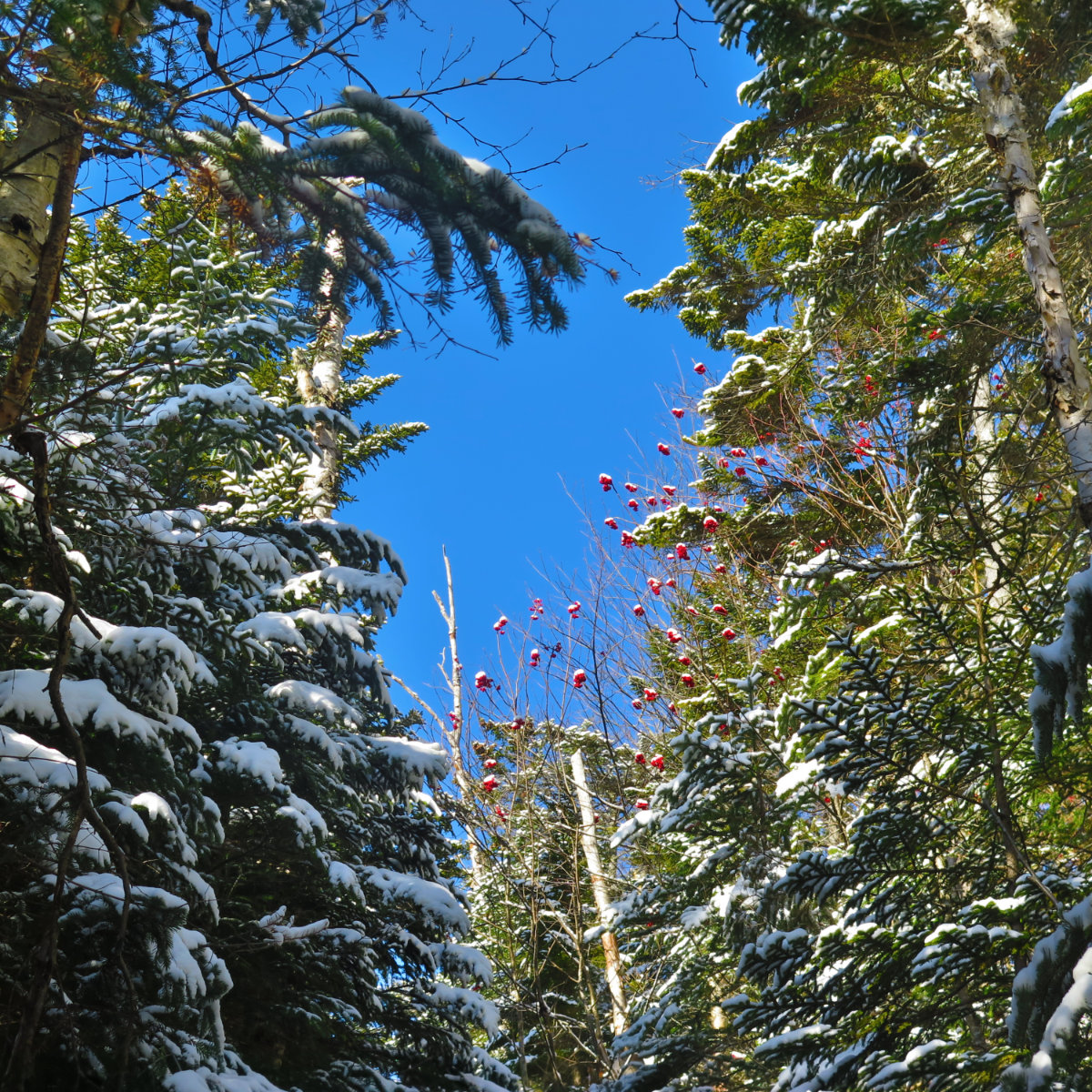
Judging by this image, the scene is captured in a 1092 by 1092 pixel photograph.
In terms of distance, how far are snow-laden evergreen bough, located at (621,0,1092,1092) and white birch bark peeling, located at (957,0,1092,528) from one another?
0.01 meters

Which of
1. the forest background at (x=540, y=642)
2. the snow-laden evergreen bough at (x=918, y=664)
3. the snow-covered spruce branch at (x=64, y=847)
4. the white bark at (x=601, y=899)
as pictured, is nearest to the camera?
the snow-covered spruce branch at (x=64, y=847)

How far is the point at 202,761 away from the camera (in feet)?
17.8

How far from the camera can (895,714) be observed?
407cm

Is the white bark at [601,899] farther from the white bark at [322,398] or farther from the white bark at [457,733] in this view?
the white bark at [322,398]

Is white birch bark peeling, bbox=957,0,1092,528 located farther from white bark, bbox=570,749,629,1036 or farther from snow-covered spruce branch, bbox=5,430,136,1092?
white bark, bbox=570,749,629,1036

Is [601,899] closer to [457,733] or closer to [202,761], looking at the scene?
[457,733]

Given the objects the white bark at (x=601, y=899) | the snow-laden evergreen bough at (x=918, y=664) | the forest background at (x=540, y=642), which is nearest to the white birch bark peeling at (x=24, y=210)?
the forest background at (x=540, y=642)

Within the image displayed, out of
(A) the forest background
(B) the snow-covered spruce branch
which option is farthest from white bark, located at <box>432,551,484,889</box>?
(B) the snow-covered spruce branch

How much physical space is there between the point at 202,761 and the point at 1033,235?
5.57 m

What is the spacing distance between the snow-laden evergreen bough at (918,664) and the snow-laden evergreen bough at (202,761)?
209 cm

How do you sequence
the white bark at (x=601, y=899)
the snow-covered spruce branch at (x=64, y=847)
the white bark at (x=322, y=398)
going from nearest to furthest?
the snow-covered spruce branch at (x=64, y=847), the white bark at (x=322, y=398), the white bark at (x=601, y=899)

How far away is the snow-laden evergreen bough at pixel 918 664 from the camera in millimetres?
3730

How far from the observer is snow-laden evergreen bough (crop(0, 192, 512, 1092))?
3322 mm

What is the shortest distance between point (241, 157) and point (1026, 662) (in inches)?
158
